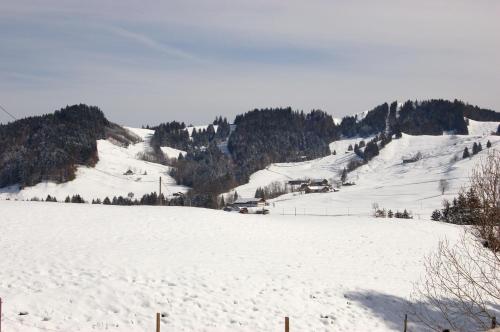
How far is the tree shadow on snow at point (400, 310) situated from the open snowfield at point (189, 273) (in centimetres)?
10

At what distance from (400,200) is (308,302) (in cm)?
14489

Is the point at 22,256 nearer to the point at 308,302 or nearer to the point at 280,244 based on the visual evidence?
the point at 308,302

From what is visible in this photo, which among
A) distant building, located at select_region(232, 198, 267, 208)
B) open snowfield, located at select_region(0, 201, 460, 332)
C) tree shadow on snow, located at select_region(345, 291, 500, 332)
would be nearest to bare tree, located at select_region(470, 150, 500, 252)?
tree shadow on snow, located at select_region(345, 291, 500, 332)

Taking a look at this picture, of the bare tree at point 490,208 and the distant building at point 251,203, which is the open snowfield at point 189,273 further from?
the distant building at point 251,203

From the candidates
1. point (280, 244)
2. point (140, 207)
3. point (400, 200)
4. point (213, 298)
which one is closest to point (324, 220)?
point (280, 244)

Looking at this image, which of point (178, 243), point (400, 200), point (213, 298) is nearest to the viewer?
point (213, 298)

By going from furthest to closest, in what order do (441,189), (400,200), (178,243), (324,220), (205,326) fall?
1. (441,189)
2. (400,200)
3. (324,220)
4. (178,243)
5. (205,326)

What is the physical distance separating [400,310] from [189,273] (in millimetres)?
11219

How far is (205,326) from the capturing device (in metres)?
18.8

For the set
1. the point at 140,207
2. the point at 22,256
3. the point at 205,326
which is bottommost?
the point at 205,326

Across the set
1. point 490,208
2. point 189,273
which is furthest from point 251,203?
point 490,208

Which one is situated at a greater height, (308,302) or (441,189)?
(441,189)

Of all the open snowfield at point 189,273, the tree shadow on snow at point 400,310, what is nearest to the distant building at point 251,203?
the open snowfield at point 189,273

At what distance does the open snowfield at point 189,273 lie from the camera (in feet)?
63.6
